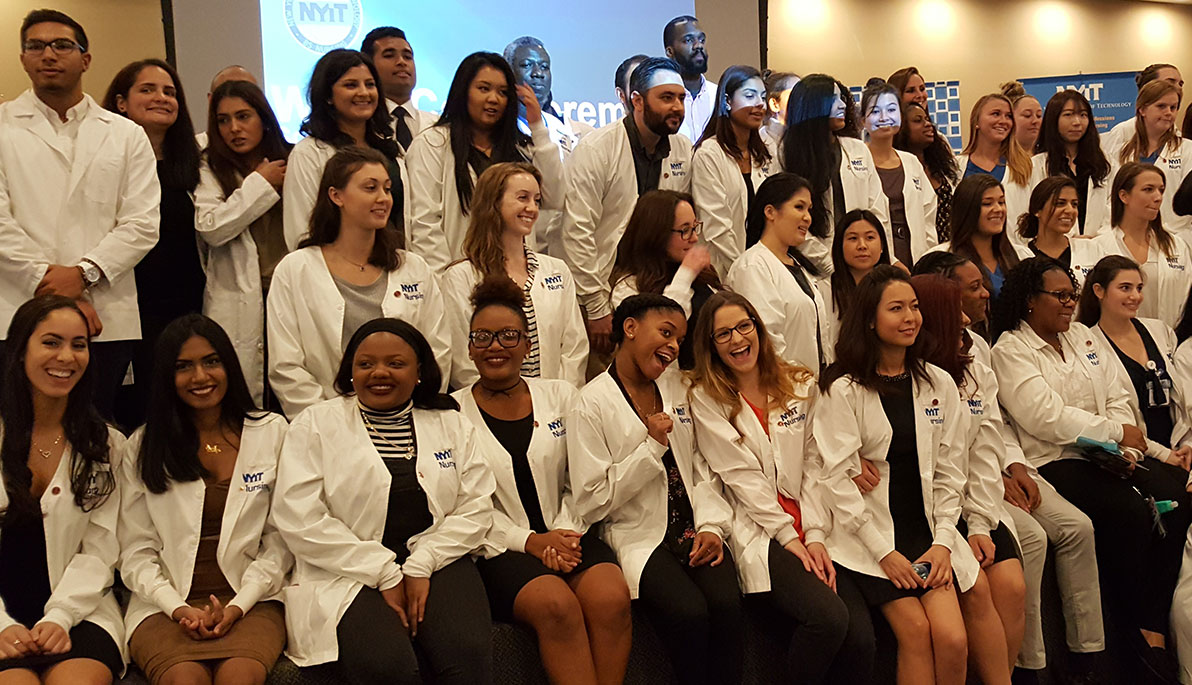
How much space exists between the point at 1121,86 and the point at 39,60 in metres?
9.93

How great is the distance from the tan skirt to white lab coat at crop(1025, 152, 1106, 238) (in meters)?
4.64

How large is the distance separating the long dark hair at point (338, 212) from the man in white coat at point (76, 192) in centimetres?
57

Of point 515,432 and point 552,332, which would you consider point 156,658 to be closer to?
point 515,432

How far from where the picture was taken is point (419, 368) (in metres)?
3.38

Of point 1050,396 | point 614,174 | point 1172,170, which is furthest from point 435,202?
point 1172,170

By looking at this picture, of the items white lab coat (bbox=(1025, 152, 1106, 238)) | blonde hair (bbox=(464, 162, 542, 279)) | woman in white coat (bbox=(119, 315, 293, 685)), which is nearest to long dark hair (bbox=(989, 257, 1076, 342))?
white lab coat (bbox=(1025, 152, 1106, 238))

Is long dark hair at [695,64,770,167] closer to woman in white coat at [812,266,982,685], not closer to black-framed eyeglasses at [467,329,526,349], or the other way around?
woman in white coat at [812,266,982,685]

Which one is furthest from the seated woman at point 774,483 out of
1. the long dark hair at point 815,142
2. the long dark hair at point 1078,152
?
the long dark hair at point 1078,152

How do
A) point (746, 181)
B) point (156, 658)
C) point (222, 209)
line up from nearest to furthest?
1. point (156, 658)
2. point (222, 209)
3. point (746, 181)

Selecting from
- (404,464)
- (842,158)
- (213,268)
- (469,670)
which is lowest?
(469,670)

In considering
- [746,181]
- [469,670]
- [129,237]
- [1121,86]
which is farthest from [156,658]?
[1121,86]

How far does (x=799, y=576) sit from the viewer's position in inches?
132

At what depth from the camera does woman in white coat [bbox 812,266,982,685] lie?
3.34m

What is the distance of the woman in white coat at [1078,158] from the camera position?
19.6 ft
